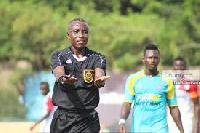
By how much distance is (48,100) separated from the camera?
12.6 metres

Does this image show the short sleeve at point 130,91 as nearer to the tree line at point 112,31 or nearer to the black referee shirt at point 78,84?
the black referee shirt at point 78,84

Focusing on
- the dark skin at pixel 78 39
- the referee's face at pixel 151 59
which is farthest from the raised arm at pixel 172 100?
the dark skin at pixel 78 39

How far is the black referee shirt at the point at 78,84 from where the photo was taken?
5.90m

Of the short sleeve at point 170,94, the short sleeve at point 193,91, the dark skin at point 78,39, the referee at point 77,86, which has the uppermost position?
the dark skin at point 78,39

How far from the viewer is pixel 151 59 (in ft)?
27.2

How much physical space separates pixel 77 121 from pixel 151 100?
2.27 m

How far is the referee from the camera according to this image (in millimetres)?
5910

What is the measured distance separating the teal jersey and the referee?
2.09m

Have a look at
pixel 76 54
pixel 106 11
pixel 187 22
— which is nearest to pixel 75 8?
pixel 106 11

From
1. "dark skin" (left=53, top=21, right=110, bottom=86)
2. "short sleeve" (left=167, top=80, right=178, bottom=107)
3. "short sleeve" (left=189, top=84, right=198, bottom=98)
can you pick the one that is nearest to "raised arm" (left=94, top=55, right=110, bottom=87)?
"dark skin" (left=53, top=21, right=110, bottom=86)

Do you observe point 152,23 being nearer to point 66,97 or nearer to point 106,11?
point 106,11

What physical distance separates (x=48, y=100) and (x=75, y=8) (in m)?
17.5

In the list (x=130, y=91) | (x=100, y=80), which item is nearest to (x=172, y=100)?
(x=130, y=91)

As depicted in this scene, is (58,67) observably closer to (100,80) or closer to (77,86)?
(77,86)
